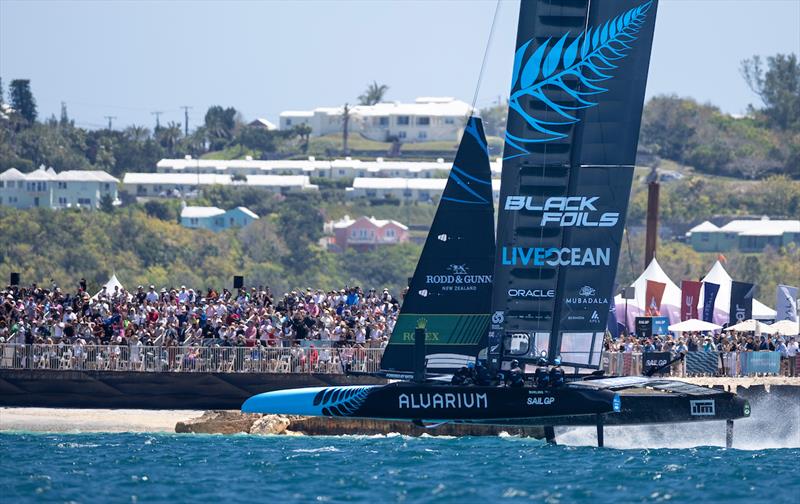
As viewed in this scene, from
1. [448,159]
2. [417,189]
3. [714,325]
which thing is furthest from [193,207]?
[714,325]

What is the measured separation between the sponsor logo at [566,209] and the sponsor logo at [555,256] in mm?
524

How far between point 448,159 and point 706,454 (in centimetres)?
15543

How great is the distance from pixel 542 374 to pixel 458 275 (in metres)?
2.63

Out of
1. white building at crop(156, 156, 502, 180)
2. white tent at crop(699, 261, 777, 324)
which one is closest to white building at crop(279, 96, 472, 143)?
white building at crop(156, 156, 502, 180)

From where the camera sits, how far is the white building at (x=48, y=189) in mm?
148875

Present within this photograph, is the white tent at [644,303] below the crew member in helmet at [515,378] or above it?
above

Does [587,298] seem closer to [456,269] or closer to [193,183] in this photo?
[456,269]

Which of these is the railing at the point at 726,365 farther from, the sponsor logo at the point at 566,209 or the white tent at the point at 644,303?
the white tent at the point at 644,303

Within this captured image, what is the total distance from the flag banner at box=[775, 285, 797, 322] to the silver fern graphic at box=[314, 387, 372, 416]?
19.3 meters

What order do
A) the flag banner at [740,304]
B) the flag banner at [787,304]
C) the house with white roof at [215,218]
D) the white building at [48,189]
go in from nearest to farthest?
the flag banner at [787,304], the flag banner at [740,304], the house with white roof at [215,218], the white building at [48,189]

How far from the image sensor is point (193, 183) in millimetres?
164750

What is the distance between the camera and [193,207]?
487 ft

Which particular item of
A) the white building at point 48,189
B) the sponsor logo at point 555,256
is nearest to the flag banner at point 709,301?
the sponsor logo at point 555,256

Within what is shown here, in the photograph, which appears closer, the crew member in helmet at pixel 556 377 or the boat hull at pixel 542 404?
the boat hull at pixel 542 404
